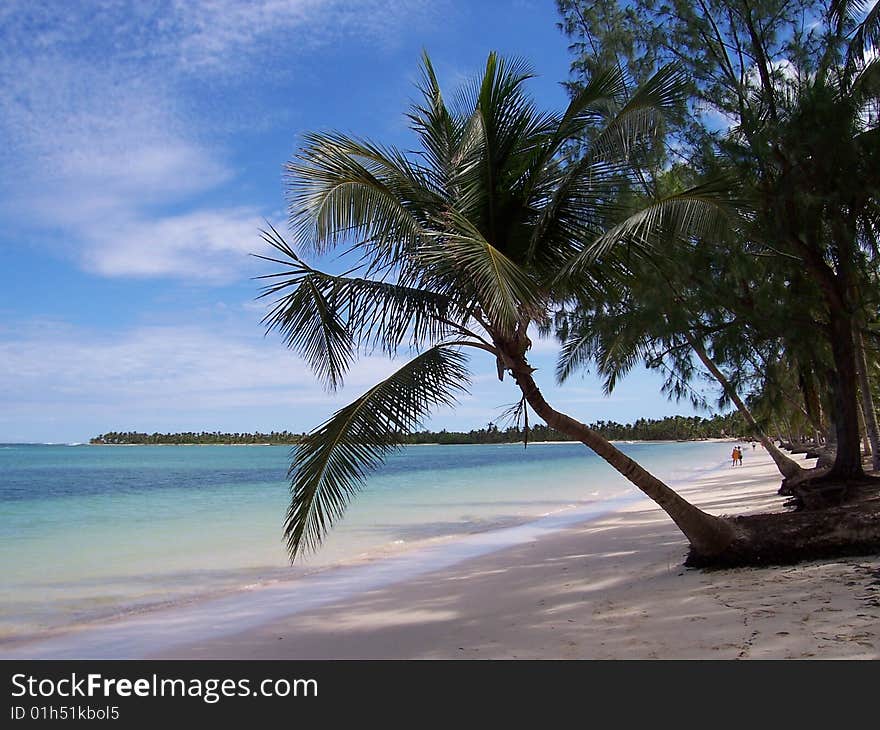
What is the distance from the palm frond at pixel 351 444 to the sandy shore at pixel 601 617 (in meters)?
0.92

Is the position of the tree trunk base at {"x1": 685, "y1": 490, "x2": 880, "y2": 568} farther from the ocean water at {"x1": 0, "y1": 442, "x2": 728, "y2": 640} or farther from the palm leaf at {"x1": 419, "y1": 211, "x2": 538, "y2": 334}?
the ocean water at {"x1": 0, "y1": 442, "x2": 728, "y2": 640}

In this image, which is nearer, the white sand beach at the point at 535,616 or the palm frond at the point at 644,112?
the white sand beach at the point at 535,616

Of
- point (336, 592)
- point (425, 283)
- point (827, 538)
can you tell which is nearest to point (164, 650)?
point (336, 592)

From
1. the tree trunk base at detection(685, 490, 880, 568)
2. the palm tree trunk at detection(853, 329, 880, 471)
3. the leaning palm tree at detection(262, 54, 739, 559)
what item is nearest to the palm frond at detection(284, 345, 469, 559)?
the leaning palm tree at detection(262, 54, 739, 559)

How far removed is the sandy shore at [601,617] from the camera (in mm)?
4477

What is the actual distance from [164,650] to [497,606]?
9.24 ft

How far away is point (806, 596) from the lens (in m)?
5.20

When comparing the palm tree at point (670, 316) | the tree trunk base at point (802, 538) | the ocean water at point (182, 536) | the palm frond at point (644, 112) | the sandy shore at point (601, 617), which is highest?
the palm frond at point (644, 112)

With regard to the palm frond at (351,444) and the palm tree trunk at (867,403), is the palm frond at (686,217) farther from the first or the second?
the palm tree trunk at (867,403)

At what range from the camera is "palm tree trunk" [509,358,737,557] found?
6.73 meters

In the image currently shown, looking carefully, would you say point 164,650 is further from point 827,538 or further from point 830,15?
point 830,15

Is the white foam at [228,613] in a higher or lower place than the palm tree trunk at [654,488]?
lower

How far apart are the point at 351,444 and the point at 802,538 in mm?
4020

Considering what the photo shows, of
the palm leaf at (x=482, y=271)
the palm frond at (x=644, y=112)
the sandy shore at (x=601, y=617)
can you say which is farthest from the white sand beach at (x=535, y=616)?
the palm frond at (x=644, y=112)
